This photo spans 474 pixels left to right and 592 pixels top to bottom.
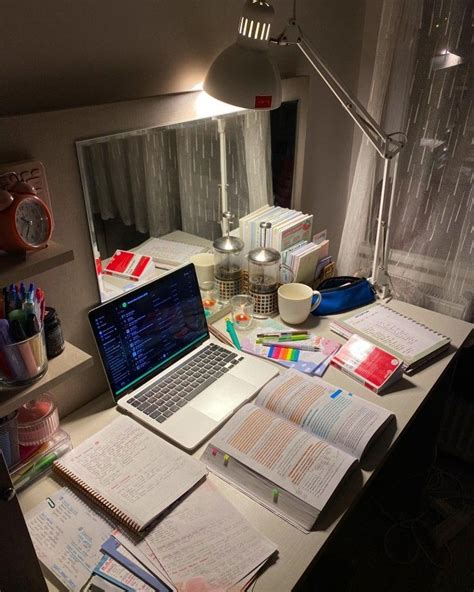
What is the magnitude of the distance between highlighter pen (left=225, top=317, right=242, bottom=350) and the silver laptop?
1.8 inches

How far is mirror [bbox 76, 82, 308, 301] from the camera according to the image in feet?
3.61

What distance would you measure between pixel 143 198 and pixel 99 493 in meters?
0.68

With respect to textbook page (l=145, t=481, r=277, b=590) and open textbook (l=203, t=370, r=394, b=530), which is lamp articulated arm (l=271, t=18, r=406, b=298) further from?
textbook page (l=145, t=481, r=277, b=590)

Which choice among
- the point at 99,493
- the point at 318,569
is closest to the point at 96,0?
the point at 99,493

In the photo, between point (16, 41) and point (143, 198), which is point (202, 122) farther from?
point (16, 41)

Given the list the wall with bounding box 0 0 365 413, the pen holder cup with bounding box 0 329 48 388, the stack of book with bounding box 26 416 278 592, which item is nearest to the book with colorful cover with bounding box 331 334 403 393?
the stack of book with bounding box 26 416 278 592

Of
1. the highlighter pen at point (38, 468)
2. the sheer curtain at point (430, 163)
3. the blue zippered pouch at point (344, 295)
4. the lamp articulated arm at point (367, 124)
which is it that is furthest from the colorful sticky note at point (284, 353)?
the sheer curtain at point (430, 163)

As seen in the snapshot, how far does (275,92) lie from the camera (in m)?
1.14

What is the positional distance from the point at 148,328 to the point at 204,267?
364mm

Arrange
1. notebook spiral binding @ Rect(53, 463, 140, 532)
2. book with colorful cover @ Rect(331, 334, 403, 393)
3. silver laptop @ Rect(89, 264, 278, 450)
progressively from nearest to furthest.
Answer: notebook spiral binding @ Rect(53, 463, 140, 532) → silver laptop @ Rect(89, 264, 278, 450) → book with colorful cover @ Rect(331, 334, 403, 393)

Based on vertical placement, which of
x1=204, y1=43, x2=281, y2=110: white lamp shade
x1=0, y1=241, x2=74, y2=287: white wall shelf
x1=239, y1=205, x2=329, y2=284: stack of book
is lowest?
x1=239, y1=205, x2=329, y2=284: stack of book

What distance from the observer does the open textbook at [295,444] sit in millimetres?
943

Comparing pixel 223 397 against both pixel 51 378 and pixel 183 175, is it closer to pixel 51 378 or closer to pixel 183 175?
pixel 51 378

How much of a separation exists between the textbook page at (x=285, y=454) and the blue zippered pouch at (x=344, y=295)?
0.53 metres
